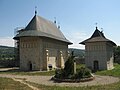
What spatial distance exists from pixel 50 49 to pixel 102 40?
9.26m

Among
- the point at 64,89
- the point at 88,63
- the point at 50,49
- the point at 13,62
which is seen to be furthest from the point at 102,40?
the point at 13,62

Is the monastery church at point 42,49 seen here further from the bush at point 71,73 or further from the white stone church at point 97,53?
the bush at point 71,73

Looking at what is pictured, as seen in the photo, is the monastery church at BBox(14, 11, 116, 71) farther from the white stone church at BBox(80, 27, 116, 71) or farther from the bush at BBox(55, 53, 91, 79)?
the bush at BBox(55, 53, 91, 79)

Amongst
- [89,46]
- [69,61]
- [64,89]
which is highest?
[89,46]

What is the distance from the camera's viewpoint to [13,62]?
50.0 meters

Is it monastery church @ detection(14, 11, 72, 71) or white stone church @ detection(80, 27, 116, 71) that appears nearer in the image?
white stone church @ detection(80, 27, 116, 71)

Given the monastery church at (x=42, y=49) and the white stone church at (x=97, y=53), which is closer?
the white stone church at (x=97, y=53)

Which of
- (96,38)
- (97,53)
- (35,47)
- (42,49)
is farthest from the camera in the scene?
(42,49)

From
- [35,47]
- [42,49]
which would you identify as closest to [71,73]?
[42,49]

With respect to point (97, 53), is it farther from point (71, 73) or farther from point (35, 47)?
point (71, 73)

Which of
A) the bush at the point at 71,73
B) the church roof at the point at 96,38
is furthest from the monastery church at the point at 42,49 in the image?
the bush at the point at 71,73

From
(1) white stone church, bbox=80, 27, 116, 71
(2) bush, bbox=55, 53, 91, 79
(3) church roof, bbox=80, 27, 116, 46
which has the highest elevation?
(3) church roof, bbox=80, 27, 116, 46

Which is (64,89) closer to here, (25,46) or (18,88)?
(18,88)

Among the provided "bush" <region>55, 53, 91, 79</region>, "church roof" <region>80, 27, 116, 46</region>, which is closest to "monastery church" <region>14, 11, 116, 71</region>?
"church roof" <region>80, 27, 116, 46</region>
